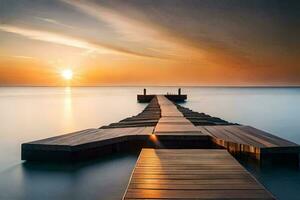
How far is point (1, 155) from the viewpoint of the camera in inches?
Answer: 433

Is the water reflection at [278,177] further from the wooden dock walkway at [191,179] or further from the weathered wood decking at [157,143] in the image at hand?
the wooden dock walkway at [191,179]

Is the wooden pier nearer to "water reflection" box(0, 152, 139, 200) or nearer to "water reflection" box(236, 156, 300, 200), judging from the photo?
"water reflection" box(236, 156, 300, 200)

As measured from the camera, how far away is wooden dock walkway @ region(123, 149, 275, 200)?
3617 mm

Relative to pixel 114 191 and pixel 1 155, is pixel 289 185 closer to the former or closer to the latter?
pixel 114 191

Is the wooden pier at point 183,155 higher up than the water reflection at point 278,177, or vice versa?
the wooden pier at point 183,155

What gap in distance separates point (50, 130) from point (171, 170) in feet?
55.7

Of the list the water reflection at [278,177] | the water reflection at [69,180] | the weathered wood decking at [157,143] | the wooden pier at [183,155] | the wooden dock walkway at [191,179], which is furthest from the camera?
the weathered wood decking at [157,143]

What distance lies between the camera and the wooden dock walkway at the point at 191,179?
3617 mm

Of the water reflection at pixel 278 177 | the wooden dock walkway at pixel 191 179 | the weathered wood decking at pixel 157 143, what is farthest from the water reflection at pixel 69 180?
the water reflection at pixel 278 177

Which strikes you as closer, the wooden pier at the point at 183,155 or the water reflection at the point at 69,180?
the wooden pier at the point at 183,155

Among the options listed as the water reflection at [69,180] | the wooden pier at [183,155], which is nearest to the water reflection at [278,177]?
the wooden pier at [183,155]

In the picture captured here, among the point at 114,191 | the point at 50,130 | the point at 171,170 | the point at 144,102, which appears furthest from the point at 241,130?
the point at 144,102

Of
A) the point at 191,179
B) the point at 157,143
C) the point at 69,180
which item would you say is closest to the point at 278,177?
the point at 157,143

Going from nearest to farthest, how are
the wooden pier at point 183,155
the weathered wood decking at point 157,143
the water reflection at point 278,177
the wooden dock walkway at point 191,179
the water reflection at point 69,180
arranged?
1. the wooden dock walkway at point 191,179
2. the wooden pier at point 183,155
3. the water reflection at point 69,180
4. the water reflection at point 278,177
5. the weathered wood decking at point 157,143
